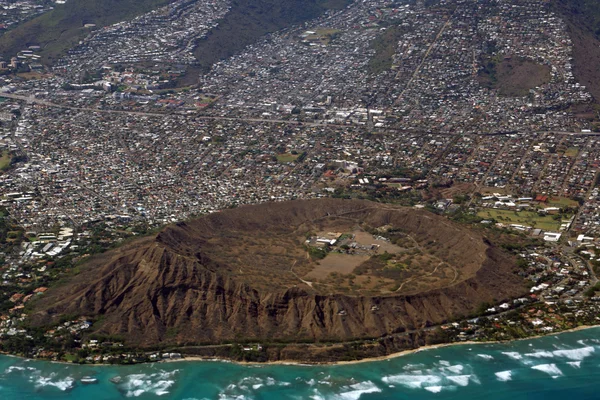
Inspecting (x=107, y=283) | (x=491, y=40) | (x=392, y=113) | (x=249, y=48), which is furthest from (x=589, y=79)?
(x=107, y=283)

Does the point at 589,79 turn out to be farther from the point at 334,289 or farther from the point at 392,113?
the point at 334,289

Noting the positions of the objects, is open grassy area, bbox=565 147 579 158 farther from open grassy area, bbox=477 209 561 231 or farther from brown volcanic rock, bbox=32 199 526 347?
brown volcanic rock, bbox=32 199 526 347

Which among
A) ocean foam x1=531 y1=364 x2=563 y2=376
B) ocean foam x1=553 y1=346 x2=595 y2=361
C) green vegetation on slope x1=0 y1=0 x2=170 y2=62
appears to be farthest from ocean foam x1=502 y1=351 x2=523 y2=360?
green vegetation on slope x1=0 y1=0 x2=170 y2=62

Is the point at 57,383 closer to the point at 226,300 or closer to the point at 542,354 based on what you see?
the point at 226,300

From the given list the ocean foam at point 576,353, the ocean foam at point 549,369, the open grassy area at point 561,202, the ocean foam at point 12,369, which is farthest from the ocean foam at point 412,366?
the open grassy area at point 561,202

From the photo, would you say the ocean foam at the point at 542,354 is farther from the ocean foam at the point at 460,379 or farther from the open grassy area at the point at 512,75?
the open grassy area at the point at 512,75
